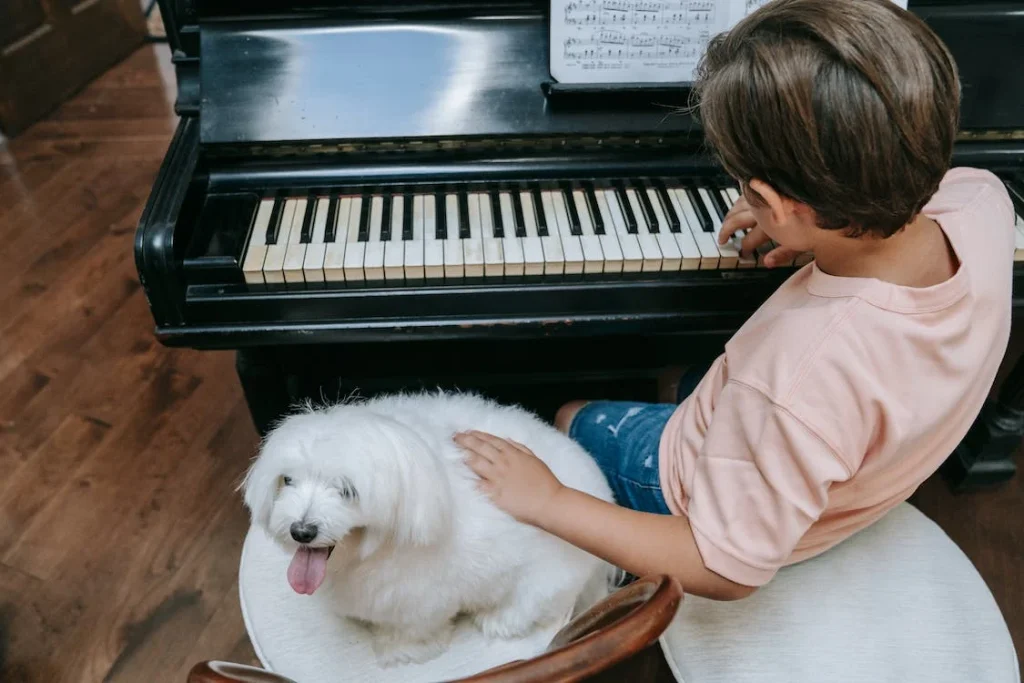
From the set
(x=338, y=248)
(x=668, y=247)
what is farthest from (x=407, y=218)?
(x=668, y=247)

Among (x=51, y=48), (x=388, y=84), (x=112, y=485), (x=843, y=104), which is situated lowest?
(x=112, y=485)

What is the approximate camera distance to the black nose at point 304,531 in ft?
2.82

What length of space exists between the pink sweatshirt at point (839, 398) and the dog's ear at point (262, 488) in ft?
1.71

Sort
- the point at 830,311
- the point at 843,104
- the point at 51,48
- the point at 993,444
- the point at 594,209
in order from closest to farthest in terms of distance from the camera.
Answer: the point at 843,104 → the point at 830,311 → the point at 594,209 → the point at 993,444 → the point at 51,48

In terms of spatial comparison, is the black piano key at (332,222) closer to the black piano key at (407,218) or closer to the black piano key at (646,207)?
the black piano key at (407,218)

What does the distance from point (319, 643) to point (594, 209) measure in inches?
33.3

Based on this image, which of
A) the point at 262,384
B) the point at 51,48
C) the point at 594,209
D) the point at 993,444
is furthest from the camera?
the point at 51,48

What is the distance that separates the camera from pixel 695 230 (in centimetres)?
128

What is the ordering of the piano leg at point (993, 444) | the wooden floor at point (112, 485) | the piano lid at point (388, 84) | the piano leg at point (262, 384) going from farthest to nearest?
the piano leg at point (993, 444) < the wooden floor at point (112, 485) < the piano leg at point (262, 384) < the piano lid at point (388, 84)

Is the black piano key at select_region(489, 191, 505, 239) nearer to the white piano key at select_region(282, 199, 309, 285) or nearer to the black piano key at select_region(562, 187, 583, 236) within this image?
the black piano key at select_region(562, 187, 583, 236)

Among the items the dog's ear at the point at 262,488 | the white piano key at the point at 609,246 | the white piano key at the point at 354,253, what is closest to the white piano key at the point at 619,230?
the white piano key at the point at 609,246

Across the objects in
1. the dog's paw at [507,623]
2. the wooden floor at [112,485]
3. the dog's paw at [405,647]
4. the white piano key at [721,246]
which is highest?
the white piano key at [721,246]

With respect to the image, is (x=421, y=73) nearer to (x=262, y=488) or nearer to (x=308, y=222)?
(x=308, y=222)

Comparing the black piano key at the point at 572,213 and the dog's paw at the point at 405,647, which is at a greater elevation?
the black piano key at the point at 572,213
